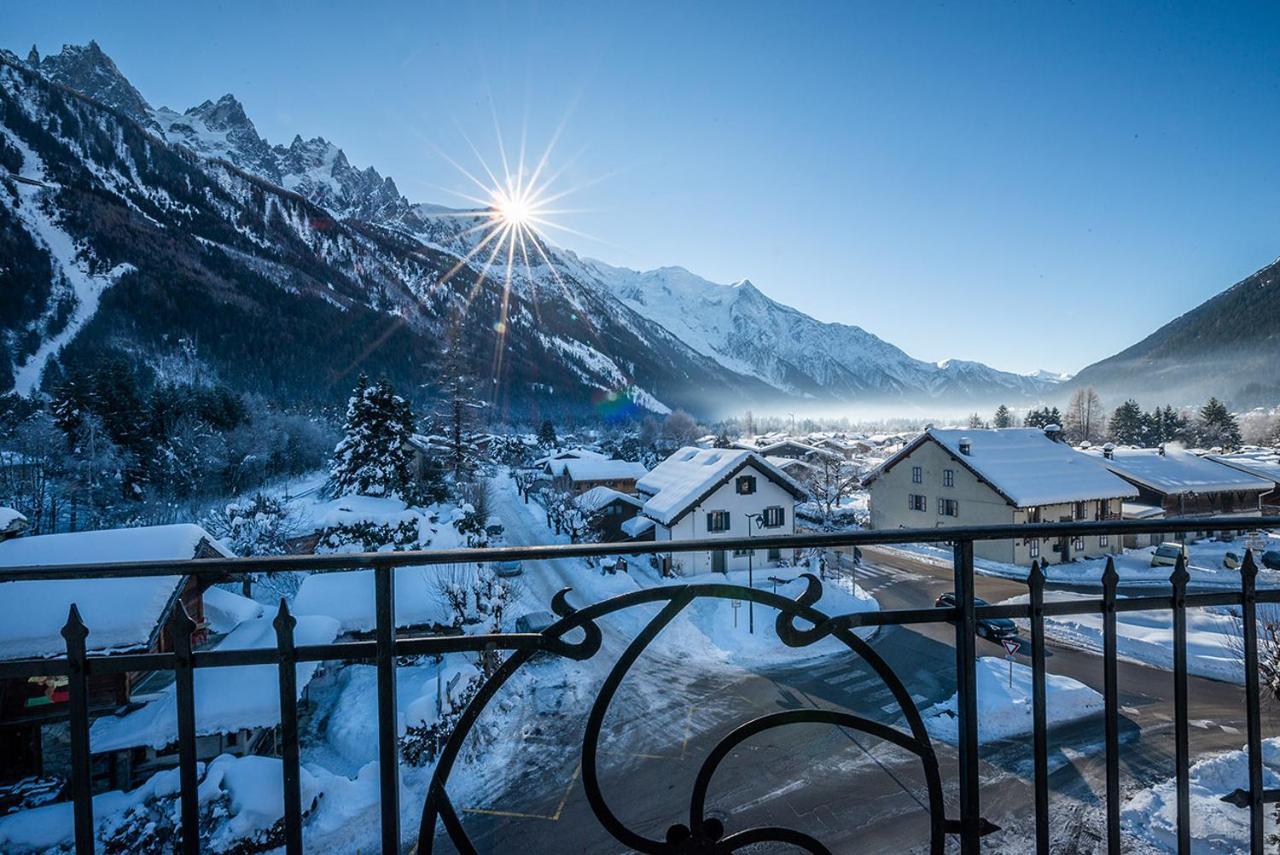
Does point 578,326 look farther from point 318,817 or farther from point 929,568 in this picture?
point 318,817

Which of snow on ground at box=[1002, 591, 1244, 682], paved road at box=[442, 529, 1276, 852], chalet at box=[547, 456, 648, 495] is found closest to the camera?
paved road at box=[442, 529, 1276, 852]

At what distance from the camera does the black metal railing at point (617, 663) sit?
4.50 feet

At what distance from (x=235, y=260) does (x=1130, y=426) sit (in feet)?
384

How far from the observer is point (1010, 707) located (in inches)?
400

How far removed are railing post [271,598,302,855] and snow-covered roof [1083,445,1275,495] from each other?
1297 inches

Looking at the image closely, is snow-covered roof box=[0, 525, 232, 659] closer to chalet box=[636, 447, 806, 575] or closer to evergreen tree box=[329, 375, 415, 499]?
evergreen tree box=[329, 375, 415, 499]

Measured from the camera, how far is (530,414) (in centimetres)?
9756

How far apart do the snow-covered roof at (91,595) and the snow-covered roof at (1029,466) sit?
2520 cm

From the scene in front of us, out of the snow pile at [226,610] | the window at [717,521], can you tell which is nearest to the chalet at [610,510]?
the window at [717,521]

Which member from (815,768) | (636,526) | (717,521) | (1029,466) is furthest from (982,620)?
(1029,466)

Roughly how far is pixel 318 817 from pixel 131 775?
337 centimetres

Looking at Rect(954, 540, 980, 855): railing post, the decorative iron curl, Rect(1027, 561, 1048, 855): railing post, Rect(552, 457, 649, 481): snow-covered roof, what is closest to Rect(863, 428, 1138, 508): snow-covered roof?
Rect(552, 457, 649, 481): snow-covered roof

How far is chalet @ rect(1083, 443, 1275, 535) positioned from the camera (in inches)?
977

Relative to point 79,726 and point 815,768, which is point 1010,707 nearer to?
point 815,768
